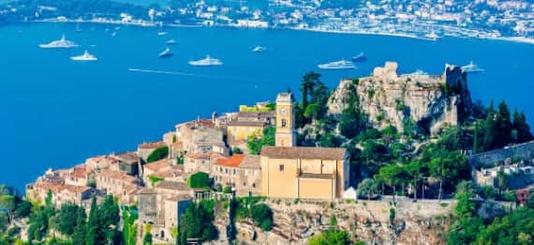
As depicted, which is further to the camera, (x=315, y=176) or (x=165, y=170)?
(x=165, y=170)

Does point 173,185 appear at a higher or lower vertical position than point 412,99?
lower

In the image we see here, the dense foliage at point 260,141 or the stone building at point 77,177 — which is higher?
the dense foliage at point 260,141

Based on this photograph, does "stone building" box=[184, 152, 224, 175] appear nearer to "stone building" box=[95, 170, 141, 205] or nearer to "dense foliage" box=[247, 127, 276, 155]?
"dense foliage" box=[247, 127, 276, 155]

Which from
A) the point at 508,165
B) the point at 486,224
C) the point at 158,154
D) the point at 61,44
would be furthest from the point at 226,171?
the point at 61,44

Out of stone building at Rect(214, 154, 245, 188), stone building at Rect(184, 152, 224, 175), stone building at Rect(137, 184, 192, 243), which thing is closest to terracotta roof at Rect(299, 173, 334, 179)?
stone building at Rect(214, 154, 245, 188)

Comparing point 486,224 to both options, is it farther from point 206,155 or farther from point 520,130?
point 206,155

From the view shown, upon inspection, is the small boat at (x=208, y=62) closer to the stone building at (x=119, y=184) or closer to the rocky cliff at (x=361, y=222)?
the stone building at (x=119, y=184)

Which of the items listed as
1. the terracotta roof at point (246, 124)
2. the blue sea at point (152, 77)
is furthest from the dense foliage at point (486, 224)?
the blue sea at point (152, 77)
